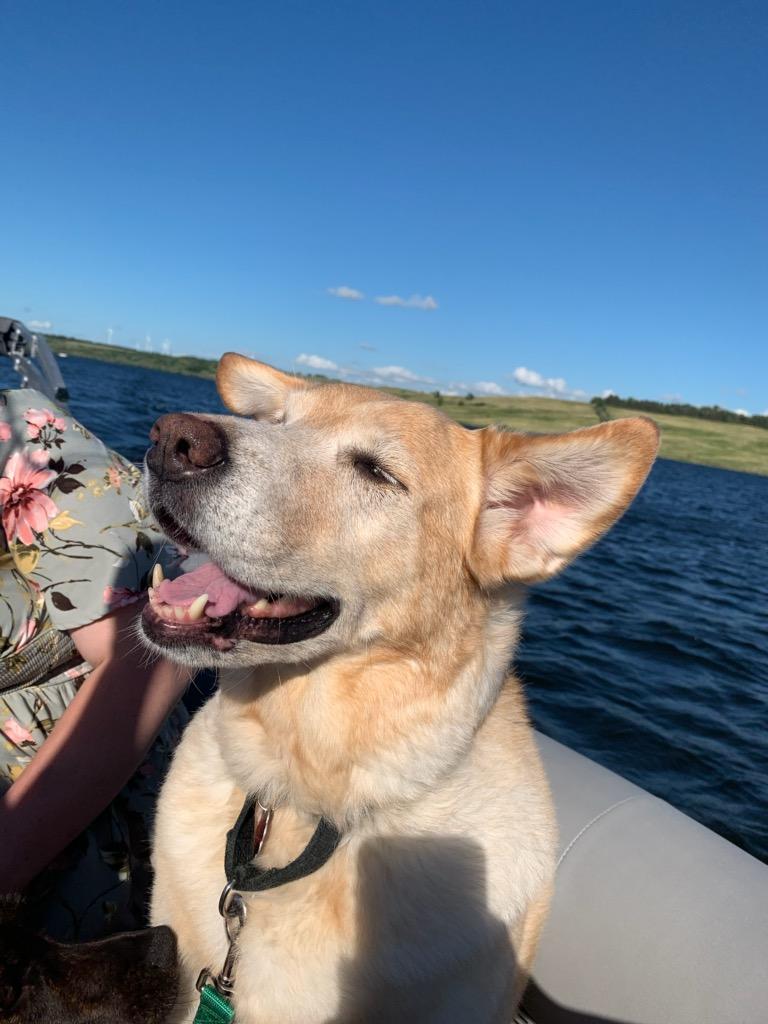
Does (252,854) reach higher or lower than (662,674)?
higher

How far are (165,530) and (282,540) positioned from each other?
1.32 ft

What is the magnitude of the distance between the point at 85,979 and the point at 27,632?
3.99ft

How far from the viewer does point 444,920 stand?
2236 millimetres

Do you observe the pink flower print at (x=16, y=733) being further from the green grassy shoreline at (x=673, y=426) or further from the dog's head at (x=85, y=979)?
the green grassy shoreline at (x=673, y=426)

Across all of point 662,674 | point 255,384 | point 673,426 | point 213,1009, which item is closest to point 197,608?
point 213,1009

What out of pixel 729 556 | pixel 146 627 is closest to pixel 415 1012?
pixel 146 627

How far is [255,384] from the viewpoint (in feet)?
10.8

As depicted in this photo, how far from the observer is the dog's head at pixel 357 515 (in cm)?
213

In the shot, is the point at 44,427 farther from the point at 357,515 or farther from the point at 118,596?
the point at 357,515

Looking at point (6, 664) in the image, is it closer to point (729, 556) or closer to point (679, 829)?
point (679, 829)

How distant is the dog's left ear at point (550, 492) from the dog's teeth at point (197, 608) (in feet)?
3.50

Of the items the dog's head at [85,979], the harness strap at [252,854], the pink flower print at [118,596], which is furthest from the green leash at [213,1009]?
the pink flower print at [118,596]

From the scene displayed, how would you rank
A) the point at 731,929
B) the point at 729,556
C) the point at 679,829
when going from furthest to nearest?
the point at 729,556, the point at 679,829, the point at 731,929

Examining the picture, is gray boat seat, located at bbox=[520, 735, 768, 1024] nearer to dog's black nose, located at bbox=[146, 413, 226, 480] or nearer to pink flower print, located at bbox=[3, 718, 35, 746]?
pink flower print, located at bbox=[3, 718, 35, 746]
